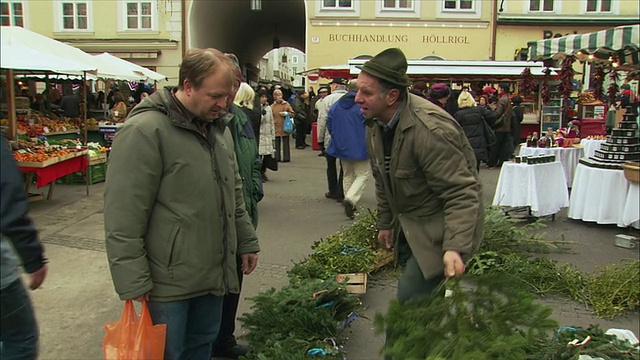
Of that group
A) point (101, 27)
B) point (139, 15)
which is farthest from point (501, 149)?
point (101, 27)

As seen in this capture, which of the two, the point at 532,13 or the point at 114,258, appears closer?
the point at 114,258

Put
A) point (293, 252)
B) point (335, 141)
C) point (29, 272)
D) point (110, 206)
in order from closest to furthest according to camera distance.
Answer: point (110, 206), point (29, 272), point (293, 252), point (335, 141)

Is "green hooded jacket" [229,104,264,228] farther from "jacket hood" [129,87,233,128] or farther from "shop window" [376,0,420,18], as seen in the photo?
"shop window" [376,0,420,18]

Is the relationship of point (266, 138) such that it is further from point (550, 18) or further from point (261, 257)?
point (550, 18)

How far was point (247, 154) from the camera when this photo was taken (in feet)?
12.0

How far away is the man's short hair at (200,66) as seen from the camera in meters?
2.39

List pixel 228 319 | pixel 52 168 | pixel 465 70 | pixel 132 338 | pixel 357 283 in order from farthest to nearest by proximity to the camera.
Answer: pixel 465 70
pixel 52 168
pixel 357 283
pixel 228 319
pixel 132 338

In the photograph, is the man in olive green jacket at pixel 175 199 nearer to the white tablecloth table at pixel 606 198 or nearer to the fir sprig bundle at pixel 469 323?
the fir sprig bundle at pixel 469 323

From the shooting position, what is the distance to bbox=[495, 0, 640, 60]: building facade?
24.1 metres

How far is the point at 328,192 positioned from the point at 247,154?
6.27m

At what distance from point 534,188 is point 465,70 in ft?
32.5

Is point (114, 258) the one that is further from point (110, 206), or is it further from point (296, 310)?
point (296, 310)

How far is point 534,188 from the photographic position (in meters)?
7.56

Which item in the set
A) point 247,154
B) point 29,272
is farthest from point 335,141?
point 29,272
